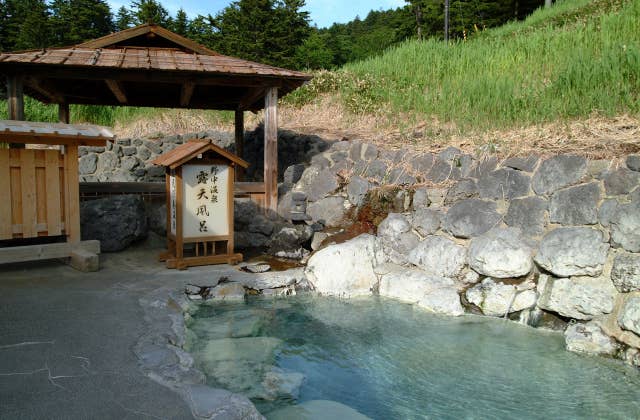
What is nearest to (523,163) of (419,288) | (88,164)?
(419,288)

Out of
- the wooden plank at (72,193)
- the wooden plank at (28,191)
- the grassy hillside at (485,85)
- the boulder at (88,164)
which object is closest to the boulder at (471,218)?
the grassy hillside at (485,85)

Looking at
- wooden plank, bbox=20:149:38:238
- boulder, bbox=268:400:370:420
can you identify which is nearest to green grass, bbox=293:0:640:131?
boulder, bbox=268:400:370:420

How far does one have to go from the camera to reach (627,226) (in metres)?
4.83

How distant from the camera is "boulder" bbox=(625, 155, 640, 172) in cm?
500

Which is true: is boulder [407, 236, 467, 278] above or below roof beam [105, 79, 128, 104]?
below

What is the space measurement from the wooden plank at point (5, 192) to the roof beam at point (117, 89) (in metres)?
2.12

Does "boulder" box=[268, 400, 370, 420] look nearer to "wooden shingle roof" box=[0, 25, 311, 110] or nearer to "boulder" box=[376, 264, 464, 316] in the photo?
"boulder" box=[376, 264, 464, 316]

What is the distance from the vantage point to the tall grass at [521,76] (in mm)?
6699

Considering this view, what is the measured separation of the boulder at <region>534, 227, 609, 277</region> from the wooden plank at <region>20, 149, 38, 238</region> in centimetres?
617

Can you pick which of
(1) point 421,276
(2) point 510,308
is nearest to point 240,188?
(1) point 421,276

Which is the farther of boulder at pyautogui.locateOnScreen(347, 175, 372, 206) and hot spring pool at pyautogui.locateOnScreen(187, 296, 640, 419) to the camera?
boulder at pyautogui.locateOnScreen(347, 175, 372, 206)

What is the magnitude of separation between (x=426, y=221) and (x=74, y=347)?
4603mm

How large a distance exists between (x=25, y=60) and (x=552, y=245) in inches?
283

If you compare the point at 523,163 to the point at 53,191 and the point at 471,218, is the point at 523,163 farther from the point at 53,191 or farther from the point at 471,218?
the point at 53,191
